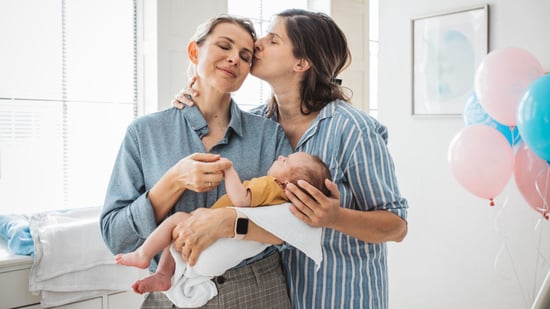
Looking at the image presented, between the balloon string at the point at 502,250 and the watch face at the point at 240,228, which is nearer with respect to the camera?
the watch face at the point at 240,228

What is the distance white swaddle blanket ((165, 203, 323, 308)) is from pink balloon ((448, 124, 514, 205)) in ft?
4.03

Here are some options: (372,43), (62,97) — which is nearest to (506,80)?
(62,97)

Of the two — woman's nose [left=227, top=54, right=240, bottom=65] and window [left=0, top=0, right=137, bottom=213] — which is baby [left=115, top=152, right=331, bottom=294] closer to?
woman's nose [left=227, top=54, right=240, bottom=65]

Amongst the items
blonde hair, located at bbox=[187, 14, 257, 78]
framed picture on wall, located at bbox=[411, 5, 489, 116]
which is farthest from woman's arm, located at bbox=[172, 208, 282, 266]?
framed picture on wall, located at bbox=[411, 5, 489, 116]

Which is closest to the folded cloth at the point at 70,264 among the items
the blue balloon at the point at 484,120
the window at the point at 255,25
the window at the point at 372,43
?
the window at the point at 255,25

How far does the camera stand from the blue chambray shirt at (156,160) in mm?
1467

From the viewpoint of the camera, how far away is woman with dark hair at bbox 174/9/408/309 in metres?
1.66

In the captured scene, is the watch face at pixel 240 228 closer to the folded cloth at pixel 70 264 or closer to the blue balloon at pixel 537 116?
the blue balloon at pixel 537 116

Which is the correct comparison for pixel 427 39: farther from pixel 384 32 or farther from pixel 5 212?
pixel 5 212

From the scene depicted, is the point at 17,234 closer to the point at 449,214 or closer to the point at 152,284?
the point at 152,284

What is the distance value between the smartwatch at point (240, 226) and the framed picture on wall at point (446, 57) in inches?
88.3

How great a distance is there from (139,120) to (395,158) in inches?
93.6

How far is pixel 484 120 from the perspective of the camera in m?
2.56

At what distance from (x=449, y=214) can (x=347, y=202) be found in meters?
1.82
